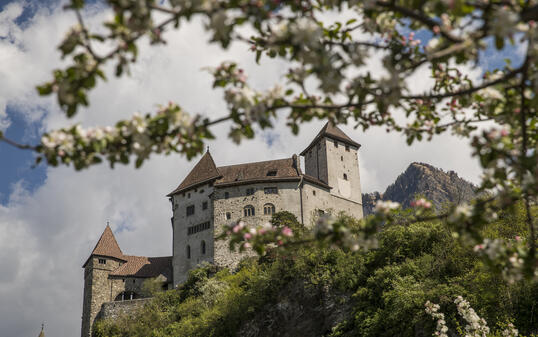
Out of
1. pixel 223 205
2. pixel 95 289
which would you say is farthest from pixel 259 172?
pixel 95 289

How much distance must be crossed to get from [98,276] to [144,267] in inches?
214

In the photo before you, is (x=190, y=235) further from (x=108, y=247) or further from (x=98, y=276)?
(x=108, y=247)

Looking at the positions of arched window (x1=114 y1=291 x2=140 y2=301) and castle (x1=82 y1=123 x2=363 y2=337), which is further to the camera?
arched window (x1=114 y1=291 x2=140 y2=301)

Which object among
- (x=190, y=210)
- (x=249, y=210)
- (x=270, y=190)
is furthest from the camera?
(x=190, y=210)

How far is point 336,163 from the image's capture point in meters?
55.9

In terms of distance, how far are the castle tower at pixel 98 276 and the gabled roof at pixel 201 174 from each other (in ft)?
35.7

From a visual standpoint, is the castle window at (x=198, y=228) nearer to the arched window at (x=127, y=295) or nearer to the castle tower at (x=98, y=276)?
the arched window at (x=127, y=295)

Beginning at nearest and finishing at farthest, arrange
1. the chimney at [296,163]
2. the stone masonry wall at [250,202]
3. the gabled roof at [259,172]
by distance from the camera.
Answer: the stone masonry wall at [250,202] < the gabled roof at [259,172] < the chimney at [296,163]

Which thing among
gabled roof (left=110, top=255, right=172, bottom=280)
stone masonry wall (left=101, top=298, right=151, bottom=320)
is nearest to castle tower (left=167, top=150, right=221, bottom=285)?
gabled roof (left=110, top=255, right=172, bottom=280)

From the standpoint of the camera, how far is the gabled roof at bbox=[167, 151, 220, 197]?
54.2 metres

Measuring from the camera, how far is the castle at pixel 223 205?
165 feet

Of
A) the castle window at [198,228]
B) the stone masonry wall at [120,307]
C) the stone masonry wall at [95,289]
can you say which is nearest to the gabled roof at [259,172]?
the castle window at [198,228]

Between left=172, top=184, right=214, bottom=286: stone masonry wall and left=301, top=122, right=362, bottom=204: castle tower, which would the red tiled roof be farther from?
left=172, top=184, right=214, bottom=286: stone masonry wall

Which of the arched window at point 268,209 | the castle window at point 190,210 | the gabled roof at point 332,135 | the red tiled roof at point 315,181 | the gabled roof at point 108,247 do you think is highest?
the gabled roof at point 332,135
